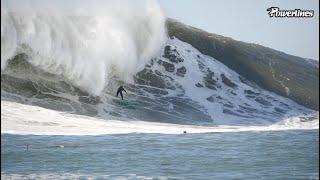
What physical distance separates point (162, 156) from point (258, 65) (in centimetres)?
2242

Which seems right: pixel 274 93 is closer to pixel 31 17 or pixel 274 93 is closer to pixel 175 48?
pixel 175 48

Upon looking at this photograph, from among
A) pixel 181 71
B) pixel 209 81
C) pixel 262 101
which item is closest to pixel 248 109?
pixel 262 101

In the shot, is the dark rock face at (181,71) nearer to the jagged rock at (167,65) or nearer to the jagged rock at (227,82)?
the jagged rock at (167,65)

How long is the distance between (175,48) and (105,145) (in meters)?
15.9

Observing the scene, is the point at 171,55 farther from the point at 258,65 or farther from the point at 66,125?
the point at 66,125

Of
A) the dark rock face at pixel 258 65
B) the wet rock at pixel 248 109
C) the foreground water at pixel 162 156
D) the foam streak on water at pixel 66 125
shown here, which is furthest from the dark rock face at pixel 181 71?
the foreground water at pixel 162 156

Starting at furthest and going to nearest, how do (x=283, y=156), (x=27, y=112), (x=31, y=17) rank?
1. (x=31, y=17)
2. (x=27, y=112)
3. (x=283, y=156)

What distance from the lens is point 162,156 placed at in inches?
461

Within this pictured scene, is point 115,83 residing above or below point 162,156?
above

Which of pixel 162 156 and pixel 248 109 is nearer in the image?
pixel 162 156


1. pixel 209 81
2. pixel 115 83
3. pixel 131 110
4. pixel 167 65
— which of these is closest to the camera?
pixel 131 110

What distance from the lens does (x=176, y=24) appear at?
33469 mm

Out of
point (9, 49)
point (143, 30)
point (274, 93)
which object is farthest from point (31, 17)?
point (274, 93)

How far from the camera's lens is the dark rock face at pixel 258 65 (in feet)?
95.3
